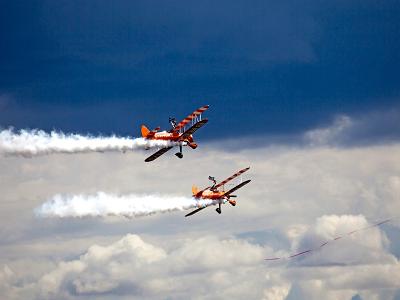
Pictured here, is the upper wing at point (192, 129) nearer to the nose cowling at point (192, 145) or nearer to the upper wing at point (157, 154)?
the nose cowling at point (192, 145)

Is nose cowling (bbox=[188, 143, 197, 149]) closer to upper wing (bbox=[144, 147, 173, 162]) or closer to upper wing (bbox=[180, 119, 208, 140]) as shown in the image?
upper wing (bbox=[180, 119, 208, 140])

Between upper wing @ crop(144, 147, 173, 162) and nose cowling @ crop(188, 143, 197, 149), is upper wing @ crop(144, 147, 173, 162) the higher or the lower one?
the higher one

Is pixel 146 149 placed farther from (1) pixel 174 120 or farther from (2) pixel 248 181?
(2) pixel 248 181

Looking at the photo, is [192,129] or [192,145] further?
[192,145]

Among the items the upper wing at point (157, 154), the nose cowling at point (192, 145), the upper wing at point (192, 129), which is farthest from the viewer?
the upper wing at point (157, 154)

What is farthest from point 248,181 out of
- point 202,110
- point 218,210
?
point 202,110

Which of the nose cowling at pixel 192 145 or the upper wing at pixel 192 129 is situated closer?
the upper wing at pixel 192 129

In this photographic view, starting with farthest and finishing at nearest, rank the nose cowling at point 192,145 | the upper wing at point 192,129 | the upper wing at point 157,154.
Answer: the upper wing at point 157,154 < the nose cowling at point 192,145 < the upper wing at point 192,129

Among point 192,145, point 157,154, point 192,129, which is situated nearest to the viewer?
point 192,129

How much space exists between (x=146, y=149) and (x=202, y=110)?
47.3ft

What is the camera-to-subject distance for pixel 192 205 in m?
200

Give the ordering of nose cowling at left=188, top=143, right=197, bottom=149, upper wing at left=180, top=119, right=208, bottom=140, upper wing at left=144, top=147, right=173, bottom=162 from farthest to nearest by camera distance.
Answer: upper wing at left=144, top=147, right=173, bottom=162 → nose cowling at left=188, top=143, right=197, bottom=149 → upper wing at left=180, top=119, right=208, bottom=140

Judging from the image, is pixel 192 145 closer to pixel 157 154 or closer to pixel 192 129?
pixel 192 129

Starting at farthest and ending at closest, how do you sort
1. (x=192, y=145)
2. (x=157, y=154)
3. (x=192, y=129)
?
(x=157, y=154)
(x=192, y=145)
(x=192, y=129)
